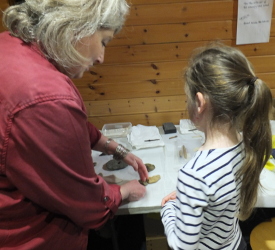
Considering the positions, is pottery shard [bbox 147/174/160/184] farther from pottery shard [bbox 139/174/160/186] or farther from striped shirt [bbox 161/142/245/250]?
striped shirt [bbox 161/142/245/250]

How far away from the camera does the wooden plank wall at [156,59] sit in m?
1.46

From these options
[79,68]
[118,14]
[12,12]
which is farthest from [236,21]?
[12,12]

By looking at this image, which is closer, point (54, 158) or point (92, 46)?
point (54, 158)

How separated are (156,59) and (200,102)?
0.90 meters

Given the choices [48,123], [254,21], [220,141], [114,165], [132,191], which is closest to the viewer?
[48,123]

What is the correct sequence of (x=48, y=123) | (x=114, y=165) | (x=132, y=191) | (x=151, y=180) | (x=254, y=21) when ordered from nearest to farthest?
(x=48, y=123) → (x=132, y=191) → (x=151, y=180) → (x=114, y=165) → (x=254, y=21)

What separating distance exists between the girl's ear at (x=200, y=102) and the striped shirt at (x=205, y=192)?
118 mm

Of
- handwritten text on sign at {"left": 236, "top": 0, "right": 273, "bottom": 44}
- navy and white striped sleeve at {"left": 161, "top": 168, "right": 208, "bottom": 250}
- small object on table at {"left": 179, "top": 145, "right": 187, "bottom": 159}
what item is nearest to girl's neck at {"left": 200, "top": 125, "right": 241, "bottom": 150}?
navy and white striped sleeve at {"left": 161, "top": 168, "right": 208, "bottom": 250}

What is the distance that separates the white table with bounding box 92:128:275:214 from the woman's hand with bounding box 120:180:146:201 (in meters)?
0.02

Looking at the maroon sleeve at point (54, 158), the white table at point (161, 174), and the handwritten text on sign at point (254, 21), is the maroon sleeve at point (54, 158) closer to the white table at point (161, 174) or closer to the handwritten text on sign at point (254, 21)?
the white table at point (161, 174)

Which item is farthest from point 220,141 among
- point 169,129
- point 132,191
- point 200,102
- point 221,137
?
point 169,129

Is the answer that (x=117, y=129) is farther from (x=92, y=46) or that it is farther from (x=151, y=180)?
(x=92, y=46)

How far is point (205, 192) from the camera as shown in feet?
2.25

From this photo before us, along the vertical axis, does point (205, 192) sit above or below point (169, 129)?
above
